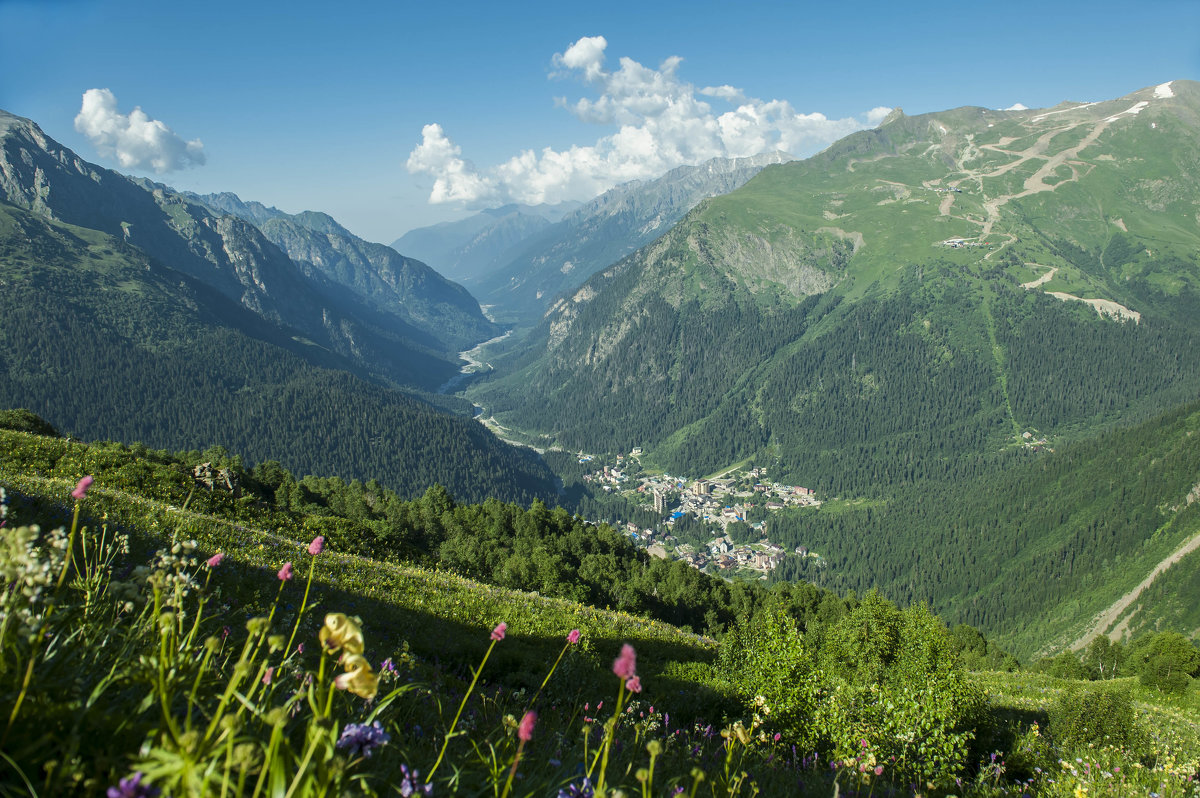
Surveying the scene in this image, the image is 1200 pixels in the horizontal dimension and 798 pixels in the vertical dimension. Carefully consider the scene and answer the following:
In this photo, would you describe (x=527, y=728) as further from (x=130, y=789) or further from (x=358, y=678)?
(x=130, y=789)

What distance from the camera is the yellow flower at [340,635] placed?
2041 millimetres

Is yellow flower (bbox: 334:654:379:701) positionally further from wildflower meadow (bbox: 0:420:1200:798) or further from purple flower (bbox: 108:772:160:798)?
purple flower (bbox: 108:772:160:798)

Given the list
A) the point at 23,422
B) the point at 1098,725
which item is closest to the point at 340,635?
the point at 1098,725

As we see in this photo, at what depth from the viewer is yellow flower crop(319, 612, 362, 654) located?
2041 millimetres

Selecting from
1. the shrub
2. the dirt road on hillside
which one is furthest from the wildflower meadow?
the dirt road on hillside

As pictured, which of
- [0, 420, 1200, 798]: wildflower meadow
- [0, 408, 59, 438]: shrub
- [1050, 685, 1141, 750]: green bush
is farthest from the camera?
[0, 408, 59, 438]: shrub

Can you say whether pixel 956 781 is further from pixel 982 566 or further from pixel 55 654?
pixel 982 566

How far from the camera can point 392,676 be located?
562cm

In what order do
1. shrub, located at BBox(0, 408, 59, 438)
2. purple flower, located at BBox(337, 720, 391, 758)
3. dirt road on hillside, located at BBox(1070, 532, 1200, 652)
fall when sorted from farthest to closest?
dirt road on hillside, located at BBox(1070, 532, 1200, 652), shrub, located at BBox(0, 408, 59, 438), purple flower, located at BBox(337, 720, 391, 758)

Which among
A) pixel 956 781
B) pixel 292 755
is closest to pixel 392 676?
pixel 292 755

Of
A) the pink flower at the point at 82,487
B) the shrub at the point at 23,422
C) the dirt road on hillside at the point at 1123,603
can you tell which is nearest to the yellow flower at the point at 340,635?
the pink flower at the point at 82,487

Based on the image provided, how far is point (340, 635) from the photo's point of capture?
2.04 meters

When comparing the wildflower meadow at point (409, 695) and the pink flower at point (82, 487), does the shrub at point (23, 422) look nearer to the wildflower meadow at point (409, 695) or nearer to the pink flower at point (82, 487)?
the wildflower meadow at point (409, 695)

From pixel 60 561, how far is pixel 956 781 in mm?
12090
